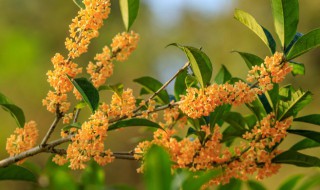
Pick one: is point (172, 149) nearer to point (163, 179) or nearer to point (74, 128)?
point (74, 128)

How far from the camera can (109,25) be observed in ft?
45.2

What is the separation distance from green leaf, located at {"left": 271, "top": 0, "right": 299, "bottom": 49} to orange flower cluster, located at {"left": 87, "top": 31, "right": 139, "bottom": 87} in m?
0.42

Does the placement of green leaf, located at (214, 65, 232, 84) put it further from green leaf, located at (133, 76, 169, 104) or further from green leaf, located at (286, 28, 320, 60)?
green leaf, located at (286, 28, 320, 60)

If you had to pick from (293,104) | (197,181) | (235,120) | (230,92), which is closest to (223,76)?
(235,120)

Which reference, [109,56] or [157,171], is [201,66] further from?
[157,171]

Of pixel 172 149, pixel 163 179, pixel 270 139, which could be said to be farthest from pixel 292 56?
pixel 163 179

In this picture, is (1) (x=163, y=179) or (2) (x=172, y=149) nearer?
(1) (x=163, y=179)

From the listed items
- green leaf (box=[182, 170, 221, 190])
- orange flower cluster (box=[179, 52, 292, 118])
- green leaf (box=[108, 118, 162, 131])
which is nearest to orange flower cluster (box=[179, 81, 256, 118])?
orange flower cluster (box=[179, 52, 292, 118])

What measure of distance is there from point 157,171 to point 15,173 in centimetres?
91

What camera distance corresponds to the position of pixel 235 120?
1.62 metres

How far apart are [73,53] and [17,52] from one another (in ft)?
1.36

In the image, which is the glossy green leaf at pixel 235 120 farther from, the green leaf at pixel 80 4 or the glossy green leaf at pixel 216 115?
the green leaf at pixel 80 4

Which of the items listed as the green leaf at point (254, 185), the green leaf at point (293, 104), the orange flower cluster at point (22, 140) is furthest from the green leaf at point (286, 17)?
the orange flower cluster at point (22, 140)

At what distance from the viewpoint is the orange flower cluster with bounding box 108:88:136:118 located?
1.33 metres
